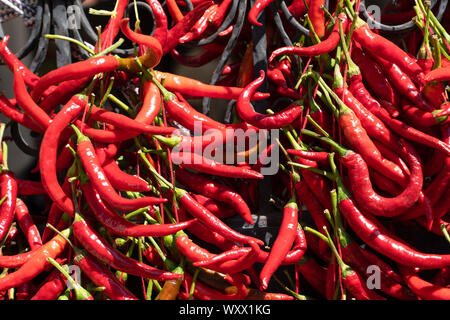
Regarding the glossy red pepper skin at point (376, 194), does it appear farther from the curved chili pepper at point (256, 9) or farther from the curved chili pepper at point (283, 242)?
→ the curved chili pepper at point (256, 9)

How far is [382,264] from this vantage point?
1748 mm

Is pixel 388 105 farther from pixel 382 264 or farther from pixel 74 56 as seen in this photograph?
pixel 74 56

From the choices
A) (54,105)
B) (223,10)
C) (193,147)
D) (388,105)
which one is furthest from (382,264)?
(54,105)

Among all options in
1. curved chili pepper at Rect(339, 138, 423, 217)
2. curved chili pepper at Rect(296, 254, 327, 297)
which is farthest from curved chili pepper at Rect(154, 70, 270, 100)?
curved chili pepper at Rect(296, 254, 327, 297)

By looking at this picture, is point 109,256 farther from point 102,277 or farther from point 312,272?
point 312,272

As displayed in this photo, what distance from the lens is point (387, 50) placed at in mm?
1764

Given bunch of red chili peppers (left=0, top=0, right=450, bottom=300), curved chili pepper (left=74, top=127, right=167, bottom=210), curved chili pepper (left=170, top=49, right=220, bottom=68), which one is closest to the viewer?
curved chili pepper (left=74, top=127, right=167, bottom=210)

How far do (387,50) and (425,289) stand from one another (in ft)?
3.03

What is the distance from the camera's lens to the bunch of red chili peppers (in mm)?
1646

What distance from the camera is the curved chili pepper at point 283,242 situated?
5.19 ft

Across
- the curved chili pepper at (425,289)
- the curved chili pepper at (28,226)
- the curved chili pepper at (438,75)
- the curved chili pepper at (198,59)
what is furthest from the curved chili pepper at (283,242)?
the curved chili pepper at (28,226)

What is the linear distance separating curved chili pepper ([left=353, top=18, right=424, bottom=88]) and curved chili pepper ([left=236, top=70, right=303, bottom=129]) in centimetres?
40

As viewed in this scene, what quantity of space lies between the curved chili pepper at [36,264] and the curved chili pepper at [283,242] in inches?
30.4

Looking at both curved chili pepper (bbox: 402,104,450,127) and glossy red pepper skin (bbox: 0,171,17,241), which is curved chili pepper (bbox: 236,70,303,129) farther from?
glossy red pepper skin (bbox: 0,171,17,241)
